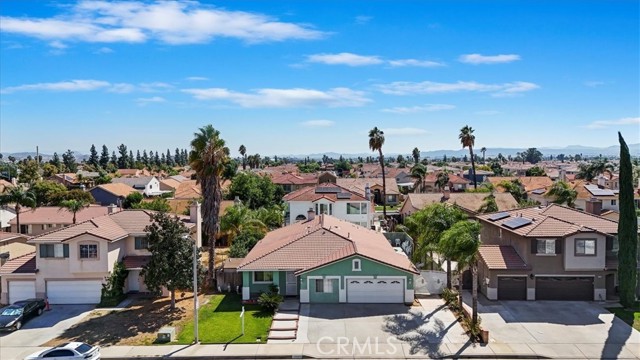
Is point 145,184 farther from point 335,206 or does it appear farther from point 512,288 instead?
point 512,288

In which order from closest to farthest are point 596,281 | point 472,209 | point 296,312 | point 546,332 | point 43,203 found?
point 546,332 → point 296,312 → point 596,281 → point 472,209 → point 43,203

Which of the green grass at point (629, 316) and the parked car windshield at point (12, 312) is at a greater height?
the parked car windshield at point (12, 312)

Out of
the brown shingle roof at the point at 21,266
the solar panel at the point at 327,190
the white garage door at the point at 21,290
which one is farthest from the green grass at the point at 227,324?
the solar panel at the point at 327,190

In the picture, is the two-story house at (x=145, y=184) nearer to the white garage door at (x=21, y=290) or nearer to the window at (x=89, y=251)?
the white garage door at (x=21, y=290)

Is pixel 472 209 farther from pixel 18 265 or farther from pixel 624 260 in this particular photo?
pixel 18 265

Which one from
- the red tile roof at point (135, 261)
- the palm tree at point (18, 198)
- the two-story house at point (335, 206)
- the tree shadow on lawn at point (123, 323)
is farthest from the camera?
the two-story house at point (335, 206)

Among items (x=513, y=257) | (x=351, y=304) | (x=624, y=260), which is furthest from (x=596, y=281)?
(x=351, y=304)
